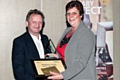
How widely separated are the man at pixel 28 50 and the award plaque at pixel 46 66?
0.24 m

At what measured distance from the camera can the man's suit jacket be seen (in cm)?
193

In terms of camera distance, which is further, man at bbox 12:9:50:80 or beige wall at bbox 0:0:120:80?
beige wall at bbox 0:0:120:80

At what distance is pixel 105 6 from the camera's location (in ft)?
8.84

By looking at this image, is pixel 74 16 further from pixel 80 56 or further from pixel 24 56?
pixel 24 56

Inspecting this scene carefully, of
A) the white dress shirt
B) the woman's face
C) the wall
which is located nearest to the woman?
the woman's face

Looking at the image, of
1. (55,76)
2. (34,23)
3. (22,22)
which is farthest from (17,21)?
(55,76)

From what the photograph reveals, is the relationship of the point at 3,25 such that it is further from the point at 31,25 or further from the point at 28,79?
the point at 28,79

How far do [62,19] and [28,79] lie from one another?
36.3 inches

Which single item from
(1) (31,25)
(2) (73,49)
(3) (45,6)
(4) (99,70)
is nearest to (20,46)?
(1) (31,25)

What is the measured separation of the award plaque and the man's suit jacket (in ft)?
0.20

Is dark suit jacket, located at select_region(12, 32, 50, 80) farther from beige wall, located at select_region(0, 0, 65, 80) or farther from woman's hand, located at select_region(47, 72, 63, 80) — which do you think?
beige wall, located at select_region(0, 0, 65, 80)
